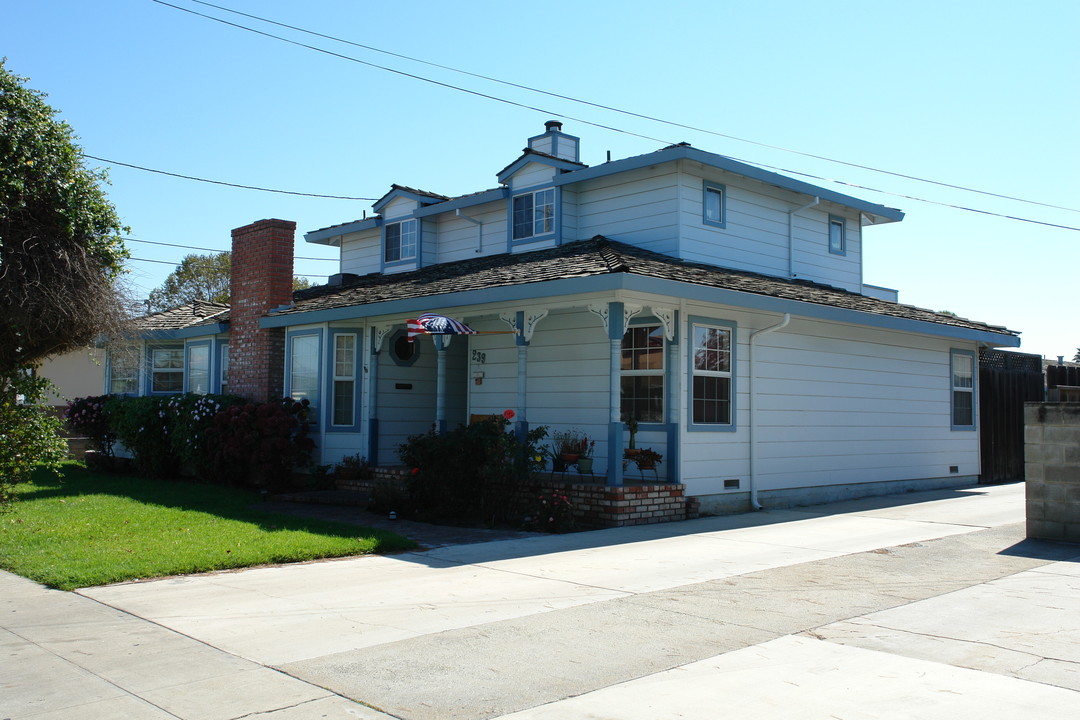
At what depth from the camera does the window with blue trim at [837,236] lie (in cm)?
1816

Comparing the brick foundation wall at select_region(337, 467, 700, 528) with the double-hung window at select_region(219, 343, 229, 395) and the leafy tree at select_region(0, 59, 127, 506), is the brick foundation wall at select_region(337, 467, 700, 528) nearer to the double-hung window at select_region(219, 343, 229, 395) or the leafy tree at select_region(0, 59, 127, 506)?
the leafy tree at select_region(0, 59, 127, 506)

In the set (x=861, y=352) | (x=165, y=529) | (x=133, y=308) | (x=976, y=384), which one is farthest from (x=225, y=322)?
(x=976, y=384)

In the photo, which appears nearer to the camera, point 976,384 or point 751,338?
point 751,338

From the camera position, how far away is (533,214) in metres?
16.8

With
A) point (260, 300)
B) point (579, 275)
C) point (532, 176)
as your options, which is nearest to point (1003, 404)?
point (532, 176)

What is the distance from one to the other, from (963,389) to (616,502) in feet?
34.5

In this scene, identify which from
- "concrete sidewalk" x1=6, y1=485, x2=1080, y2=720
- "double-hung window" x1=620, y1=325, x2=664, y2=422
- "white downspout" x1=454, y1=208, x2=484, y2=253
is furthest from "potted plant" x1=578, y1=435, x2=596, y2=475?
"white downspout" x1=454, y1=208, x2=484, y2=253

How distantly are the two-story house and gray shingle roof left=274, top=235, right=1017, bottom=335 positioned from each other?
3.8 inches

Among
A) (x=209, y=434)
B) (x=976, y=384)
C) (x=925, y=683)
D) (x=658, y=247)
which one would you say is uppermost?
(x=658, y=247)

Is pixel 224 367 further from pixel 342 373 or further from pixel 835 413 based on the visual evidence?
pixel 835 413

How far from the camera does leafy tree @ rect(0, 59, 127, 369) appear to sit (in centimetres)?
1134

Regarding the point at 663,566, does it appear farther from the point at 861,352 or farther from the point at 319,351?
the point at 319,351

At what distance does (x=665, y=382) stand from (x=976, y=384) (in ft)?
31.7

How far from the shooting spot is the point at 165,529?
1091 cm
